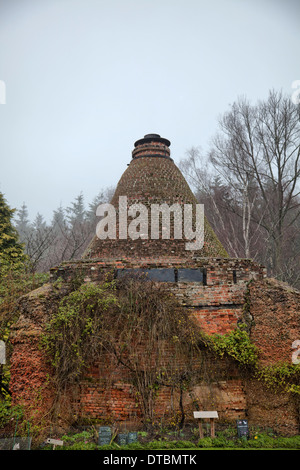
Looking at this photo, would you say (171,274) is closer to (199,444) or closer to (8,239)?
(199,444)

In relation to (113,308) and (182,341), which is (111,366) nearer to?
(113,308)

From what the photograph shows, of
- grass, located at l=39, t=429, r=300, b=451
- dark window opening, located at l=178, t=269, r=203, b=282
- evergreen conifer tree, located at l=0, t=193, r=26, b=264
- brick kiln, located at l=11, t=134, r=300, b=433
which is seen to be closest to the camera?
grass, located at l=39, t=429, r=300, b=451

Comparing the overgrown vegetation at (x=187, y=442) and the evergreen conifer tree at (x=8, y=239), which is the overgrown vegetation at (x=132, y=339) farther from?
the evergreen conifer tree at (x=8, y=239)

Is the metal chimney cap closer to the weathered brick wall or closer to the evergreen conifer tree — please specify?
the weathered brick wall

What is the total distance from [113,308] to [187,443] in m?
2.31

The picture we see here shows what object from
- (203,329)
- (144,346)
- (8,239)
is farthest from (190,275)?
(8,239)

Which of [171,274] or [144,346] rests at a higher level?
[171,274]

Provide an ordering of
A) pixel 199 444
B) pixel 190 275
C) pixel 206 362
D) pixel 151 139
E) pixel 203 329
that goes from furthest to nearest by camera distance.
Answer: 1. pixel 151 139
2. pixel 190 275
3. pixel 203 329
4. pixel 206 362
5. pixel 199 444

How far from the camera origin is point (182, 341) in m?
5.12

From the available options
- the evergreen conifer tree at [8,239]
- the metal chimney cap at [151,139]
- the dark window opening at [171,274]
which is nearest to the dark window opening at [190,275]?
the dark window opening at [171,274]

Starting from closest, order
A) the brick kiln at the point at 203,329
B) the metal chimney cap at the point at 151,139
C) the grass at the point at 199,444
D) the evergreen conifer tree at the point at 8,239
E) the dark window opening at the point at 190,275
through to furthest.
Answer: the grass at the point at 199,444, the brick kiln at the point at 203,329, the dark window opening at the point at 190,275, the metal chimney cap at the point at 151,139, the evergreen conifer tree at the point at 8,239

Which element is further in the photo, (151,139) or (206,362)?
(151,139)

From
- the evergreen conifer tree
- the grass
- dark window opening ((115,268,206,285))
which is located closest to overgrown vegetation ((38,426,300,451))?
the grass

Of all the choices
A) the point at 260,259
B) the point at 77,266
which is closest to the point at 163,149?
the point at 77,266
